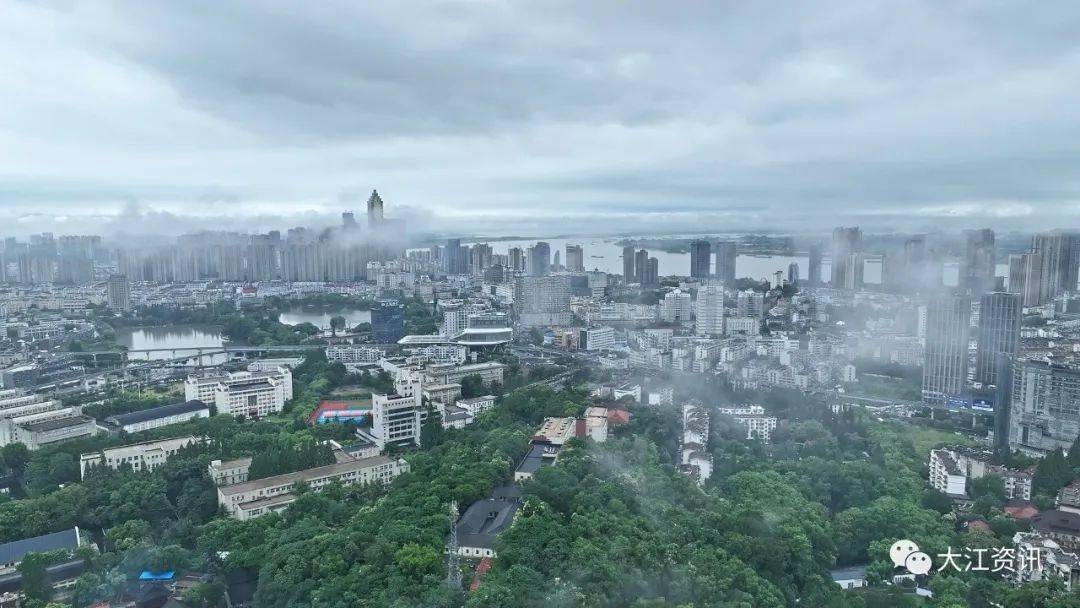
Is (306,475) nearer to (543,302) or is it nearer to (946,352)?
(946,352)

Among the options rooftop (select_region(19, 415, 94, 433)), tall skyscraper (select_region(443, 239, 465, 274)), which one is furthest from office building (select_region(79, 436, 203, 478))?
tall skyscraper (select_region(443, 239, 465, 274))

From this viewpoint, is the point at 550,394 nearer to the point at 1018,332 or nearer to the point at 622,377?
the point at 622,377

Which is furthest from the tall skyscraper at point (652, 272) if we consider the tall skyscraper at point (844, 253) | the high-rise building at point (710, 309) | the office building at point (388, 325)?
the office building at point (388, 325)

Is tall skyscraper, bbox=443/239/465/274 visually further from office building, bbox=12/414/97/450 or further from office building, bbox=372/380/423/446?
office building, bbox=12/414/97/450

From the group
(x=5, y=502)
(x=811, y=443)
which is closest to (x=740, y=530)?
(x=811, y=443)

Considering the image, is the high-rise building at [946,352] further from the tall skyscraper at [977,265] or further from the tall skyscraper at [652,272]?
the tall skyscraper at [652,272]

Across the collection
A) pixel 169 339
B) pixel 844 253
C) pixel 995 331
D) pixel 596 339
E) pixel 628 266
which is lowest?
pixel 169 339

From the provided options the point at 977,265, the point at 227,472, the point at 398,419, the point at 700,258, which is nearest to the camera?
the point at 227,472

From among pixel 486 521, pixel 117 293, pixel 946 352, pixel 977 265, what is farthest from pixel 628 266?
pixel 117 293
